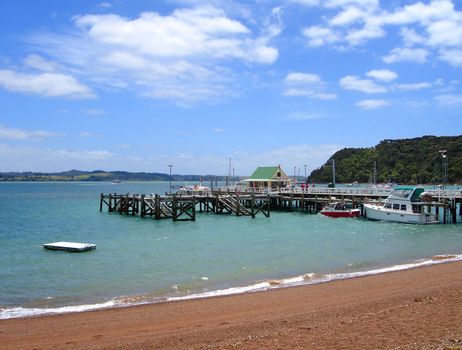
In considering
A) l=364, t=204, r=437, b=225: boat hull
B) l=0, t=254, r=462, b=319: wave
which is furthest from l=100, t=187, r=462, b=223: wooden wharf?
l=0, t=254, r=462, b=319: wave

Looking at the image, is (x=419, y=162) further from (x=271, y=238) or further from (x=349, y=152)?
(x=271, y=238)

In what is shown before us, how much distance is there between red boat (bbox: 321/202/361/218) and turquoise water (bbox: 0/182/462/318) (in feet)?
10.2

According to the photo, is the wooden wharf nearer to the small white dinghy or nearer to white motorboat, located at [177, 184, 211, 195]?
white motorboat, located at [177, 184, 211, 195]

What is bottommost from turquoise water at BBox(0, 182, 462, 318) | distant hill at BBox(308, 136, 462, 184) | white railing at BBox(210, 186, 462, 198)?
turquoise water at BBox(0, 182, 462, 318)

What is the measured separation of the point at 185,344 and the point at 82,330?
3.55m

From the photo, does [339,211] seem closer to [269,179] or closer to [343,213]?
[343,213]

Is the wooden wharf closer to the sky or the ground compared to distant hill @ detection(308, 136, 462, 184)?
closer to the ground

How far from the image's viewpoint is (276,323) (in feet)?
43.8

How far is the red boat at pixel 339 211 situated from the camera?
5100 cm

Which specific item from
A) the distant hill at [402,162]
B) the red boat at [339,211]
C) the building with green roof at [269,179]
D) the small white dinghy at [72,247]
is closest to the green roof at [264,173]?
the building with green roof at [269,179]

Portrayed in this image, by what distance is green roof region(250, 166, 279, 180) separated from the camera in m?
70.3

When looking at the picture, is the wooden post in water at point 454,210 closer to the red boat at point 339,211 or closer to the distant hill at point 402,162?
the red boat at point 339,211

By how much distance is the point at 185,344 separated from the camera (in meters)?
11.6

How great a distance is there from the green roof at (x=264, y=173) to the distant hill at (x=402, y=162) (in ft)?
281
